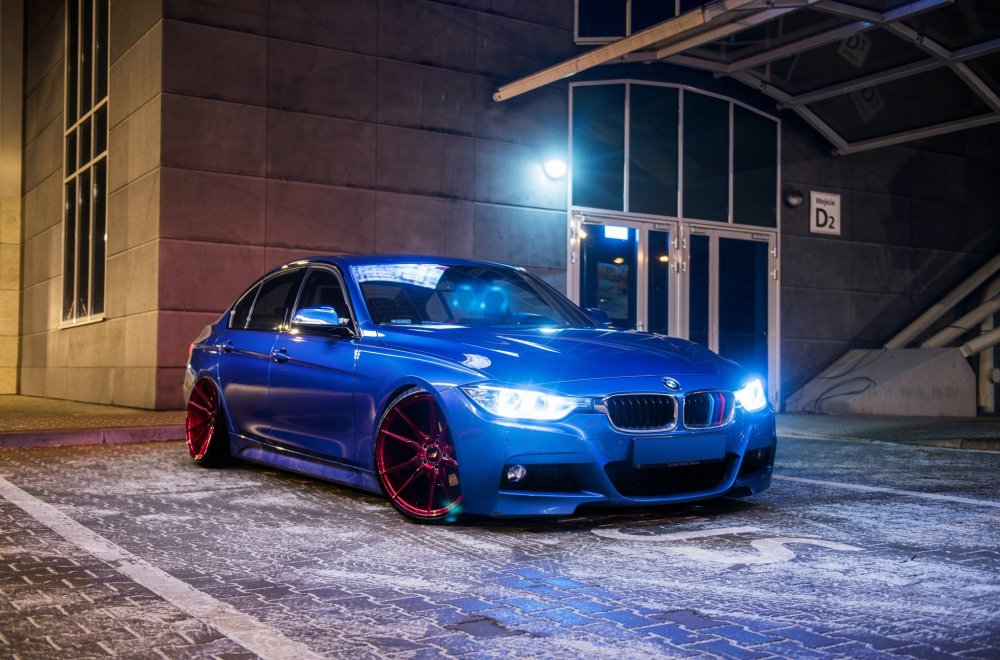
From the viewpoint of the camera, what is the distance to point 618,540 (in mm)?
5492

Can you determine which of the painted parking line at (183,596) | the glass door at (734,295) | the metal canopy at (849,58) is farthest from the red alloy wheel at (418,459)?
Answer: the glass door at (734,295)

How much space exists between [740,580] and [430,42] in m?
Answer: 12.7

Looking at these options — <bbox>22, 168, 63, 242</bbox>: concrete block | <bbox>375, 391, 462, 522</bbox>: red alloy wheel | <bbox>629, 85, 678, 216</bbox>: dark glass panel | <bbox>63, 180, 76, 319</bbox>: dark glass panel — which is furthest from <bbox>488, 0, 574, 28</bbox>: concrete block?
<bbox>375, 391, 462, 522</bbox>: red alloy wheel

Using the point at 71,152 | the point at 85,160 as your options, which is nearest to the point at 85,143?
the point at 85,160

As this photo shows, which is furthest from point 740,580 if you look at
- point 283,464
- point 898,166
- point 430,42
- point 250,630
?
point 898,166

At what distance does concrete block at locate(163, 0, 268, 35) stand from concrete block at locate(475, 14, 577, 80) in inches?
131

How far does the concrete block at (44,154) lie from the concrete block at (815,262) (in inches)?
514

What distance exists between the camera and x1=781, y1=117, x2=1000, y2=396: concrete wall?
19375 millimetres

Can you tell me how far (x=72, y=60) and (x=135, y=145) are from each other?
5.45 metres

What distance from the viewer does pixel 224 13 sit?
14391 mm

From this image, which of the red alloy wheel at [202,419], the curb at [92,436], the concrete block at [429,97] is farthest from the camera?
the concrete block at [429,97]

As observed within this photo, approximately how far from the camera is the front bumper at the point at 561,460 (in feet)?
18.1

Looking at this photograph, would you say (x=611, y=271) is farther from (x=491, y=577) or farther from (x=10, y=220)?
(x=10, y=220)

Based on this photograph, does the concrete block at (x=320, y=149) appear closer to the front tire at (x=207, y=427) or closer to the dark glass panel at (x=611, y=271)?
the dark glass panel at (x=611, y=271)
